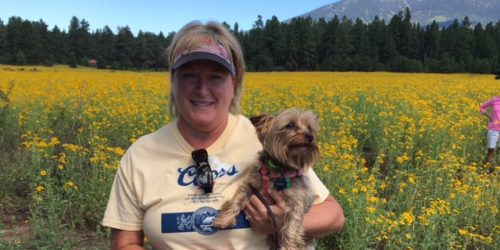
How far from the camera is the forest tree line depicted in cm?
6131

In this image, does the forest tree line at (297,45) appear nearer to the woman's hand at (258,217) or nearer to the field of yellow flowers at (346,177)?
the field of yellow flowers at (346,177)

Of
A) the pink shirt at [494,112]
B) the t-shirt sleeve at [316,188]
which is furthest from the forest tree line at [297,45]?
the t-shirt sleeve at [316,188]

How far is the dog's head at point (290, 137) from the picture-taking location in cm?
262

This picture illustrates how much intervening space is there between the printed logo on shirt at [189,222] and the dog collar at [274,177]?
312mm

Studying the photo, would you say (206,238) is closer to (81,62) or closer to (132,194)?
(132,194)

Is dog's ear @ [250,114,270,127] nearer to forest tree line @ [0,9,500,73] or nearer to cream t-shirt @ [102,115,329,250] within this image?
cream t-shirt @ [102,115,329,250]

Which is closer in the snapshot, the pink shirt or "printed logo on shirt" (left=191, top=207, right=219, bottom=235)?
"printed logo on shirt" (left=191, top=207, right=219, bottom=235)

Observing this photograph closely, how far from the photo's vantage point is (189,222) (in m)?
2.39

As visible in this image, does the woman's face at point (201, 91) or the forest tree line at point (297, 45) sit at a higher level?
the forest tree line at point (297, 45)

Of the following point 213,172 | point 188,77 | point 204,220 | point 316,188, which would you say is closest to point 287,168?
point 316,188

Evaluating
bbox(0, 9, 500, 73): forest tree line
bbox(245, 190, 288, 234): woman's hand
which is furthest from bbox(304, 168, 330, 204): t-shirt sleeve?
bbox(0, 9, 500, 73): forest tree line

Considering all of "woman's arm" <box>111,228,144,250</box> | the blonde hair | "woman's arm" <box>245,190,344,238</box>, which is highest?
the blonde hair

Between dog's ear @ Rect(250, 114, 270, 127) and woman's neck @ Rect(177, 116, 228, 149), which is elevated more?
dog's ear @ Rect(250, 114, 270, 127)

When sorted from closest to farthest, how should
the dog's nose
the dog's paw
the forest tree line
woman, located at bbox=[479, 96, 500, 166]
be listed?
the dog's paw < the dog's nose < woman, located at bbox=[479, 96, 500, 166] < the forest tree line
